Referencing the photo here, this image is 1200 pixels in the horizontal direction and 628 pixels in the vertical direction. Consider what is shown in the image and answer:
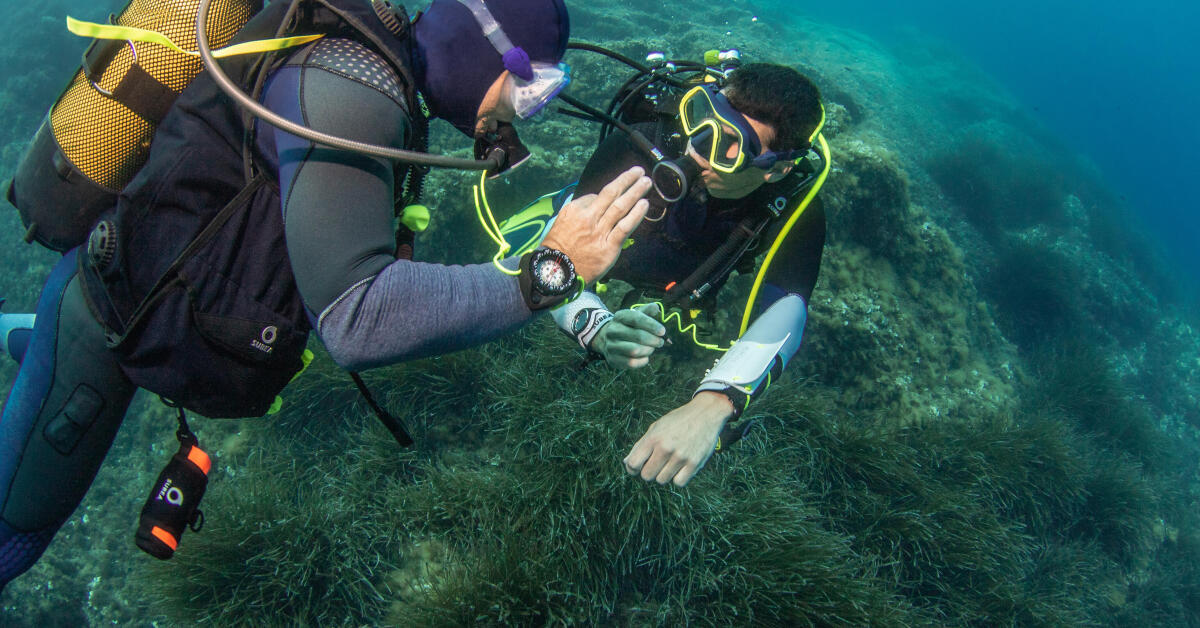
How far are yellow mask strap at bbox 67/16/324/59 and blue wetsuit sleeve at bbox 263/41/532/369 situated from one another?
7 centimetres

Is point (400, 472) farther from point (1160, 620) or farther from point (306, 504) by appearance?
point (1160, 620)

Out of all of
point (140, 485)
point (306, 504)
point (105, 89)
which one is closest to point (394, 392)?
point (306, 504)

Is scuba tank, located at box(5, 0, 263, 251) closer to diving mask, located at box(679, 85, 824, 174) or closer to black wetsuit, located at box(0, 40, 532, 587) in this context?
black wetsuit, located at box(0, 40, 532, 587)

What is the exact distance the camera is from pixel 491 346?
4633 millimetres

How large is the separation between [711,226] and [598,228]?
177cm

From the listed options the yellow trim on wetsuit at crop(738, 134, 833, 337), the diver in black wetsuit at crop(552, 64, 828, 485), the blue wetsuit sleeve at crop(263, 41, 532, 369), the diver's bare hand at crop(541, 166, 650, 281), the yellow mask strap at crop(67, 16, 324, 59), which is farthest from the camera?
the yellow trim on wetsuit at crop(738, 134, 833, 337)

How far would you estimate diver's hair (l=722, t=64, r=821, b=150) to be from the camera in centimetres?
227

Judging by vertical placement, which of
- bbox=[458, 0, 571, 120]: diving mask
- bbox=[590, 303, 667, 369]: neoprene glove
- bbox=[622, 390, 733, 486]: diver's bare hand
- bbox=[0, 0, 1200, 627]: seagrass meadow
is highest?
bbox=[458, 0, 571, 120]: diving mask

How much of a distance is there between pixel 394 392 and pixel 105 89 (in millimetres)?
3142

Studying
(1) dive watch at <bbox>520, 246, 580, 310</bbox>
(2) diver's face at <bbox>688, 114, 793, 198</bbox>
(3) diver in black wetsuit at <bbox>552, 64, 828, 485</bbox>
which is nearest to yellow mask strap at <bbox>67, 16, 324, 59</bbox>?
(1) dive watch at <bbox>520, 246, 580, 310</bbox>

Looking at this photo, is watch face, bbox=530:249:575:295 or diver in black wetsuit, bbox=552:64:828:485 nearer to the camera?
watch face, bbox=530:249:575:295

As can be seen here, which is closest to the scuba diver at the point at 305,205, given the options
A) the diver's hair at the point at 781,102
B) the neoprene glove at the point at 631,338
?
the neoprene glove at the point at 631,338

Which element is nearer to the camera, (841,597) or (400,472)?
(841,597)

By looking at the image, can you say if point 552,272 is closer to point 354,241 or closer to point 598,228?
point 598,228
